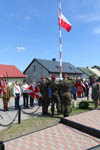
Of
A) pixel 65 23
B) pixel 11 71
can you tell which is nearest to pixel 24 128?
pixel 65 23

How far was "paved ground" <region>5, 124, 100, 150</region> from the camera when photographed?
4599 millimetres

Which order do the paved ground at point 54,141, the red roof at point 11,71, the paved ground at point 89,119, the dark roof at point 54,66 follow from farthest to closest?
the dark roof at point 54,66 < the red roof at point 11,71 < the paved ground at point 89,119 < the paved ground at point 54,141

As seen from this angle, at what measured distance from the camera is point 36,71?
137 feet

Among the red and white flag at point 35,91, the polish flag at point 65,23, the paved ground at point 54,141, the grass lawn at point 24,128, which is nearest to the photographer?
the paved ground at point 54,141

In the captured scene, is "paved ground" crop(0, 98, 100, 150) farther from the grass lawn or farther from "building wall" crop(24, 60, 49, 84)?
"building wall" crop(24, 60, 49, 84)

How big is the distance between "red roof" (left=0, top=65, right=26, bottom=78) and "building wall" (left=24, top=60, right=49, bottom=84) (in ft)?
9.54

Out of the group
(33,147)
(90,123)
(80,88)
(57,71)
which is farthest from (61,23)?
(57,71)

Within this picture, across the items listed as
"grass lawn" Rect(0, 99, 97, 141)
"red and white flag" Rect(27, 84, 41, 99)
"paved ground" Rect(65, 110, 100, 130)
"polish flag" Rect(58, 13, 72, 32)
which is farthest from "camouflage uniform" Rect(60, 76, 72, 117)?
"polish flag" Rect(58, 13, 72, 32)

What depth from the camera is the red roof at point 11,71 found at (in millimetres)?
38844

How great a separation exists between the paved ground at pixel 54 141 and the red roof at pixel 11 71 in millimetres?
33797

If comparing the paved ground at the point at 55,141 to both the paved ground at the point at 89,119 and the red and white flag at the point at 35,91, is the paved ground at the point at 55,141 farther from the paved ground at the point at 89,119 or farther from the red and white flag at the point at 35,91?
the red and white flag at the point at 35,91

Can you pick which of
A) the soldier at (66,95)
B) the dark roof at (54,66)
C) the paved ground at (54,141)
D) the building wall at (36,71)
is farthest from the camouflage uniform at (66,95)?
the building wall at (36,71)

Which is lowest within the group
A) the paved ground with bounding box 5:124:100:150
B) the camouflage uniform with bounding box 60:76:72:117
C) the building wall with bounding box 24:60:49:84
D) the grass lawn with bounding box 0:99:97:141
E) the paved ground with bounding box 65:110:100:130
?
the paved ground with bounding box 5:124:100:150

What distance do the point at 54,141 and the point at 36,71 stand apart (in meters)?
37.1
